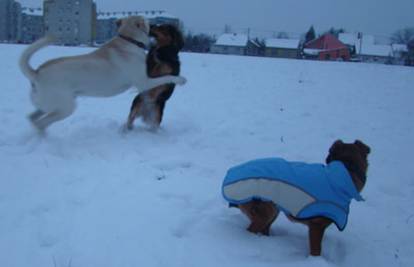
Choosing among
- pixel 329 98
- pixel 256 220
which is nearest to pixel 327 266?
pixel 256 220

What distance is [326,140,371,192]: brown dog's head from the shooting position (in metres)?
2.70

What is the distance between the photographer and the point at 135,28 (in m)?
5.06

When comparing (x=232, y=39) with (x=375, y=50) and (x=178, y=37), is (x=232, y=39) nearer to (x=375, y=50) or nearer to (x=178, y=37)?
(x=375, y=50)

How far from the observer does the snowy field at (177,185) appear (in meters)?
2.47

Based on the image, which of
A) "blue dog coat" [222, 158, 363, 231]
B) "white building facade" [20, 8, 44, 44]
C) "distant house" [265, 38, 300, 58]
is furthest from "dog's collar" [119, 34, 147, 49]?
"white building facade" [20, 8, 44, 44]

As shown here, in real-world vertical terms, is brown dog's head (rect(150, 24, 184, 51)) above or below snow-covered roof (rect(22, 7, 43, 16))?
below

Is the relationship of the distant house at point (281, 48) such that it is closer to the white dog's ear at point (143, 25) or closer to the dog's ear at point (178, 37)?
the dog's ear at point (178, 37)

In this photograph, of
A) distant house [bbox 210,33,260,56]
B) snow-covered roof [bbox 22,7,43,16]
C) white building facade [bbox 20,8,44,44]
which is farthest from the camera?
snow-covered roof [bbox 22,7,43,16]

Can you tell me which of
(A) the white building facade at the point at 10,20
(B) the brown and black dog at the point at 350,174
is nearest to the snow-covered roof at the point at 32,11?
(A) the white building facade at the point at 10,20

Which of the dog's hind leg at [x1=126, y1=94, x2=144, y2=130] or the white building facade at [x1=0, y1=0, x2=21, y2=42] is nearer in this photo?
the dog's hind leg at [x1=126, y1=94, x2=144, y2=130]

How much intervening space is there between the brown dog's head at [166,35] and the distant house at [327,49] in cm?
4263

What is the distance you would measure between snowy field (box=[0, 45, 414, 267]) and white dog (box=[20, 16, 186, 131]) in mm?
375

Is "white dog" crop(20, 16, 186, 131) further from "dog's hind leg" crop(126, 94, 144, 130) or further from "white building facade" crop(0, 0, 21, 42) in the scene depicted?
"white building facade" crop(0, 0, 21, 42)

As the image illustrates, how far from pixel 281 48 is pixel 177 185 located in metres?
60.2
